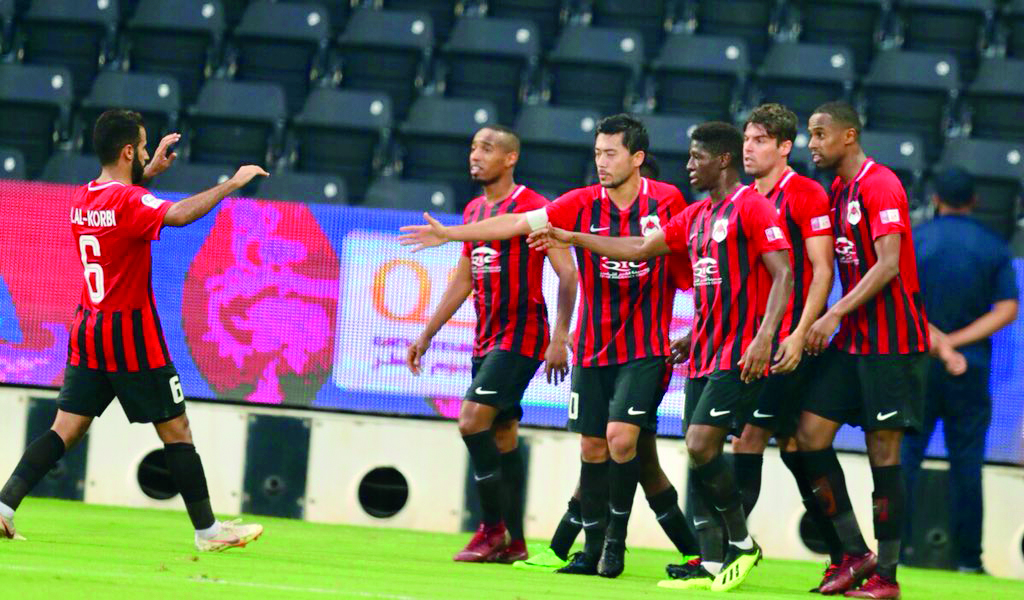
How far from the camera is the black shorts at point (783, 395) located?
269 inches

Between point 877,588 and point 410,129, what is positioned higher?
point 410,129

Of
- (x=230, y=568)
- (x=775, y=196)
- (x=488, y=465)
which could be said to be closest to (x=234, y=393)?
(x=488, y=465)

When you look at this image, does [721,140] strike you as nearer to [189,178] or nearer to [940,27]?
[189,178]

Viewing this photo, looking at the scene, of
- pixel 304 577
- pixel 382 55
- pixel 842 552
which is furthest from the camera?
pixel 382 55

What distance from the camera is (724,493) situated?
6457 mm

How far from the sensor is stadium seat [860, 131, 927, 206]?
11438 mm

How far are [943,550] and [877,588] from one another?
245cm

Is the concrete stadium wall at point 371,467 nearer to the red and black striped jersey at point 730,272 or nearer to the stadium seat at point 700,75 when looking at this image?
the red and black striped jersey at point 730,272

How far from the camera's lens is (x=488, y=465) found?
753 centimetres

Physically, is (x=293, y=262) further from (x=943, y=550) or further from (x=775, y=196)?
(x=943, y=550)

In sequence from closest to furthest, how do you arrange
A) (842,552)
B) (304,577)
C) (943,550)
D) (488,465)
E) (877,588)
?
(304,577), (877,588), (842,552), (488,465), (943,550)

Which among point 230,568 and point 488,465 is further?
point 488,465

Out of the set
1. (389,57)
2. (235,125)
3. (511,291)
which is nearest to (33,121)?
(235,125)

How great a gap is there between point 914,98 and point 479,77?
3485 mm
